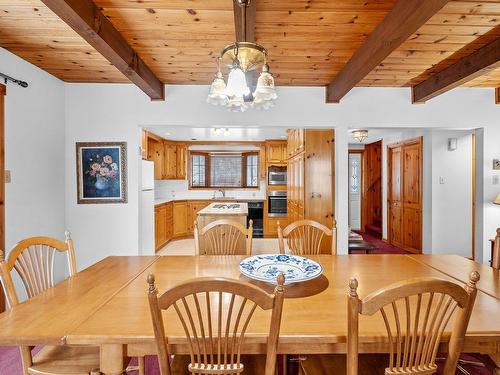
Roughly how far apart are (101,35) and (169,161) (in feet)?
15.2

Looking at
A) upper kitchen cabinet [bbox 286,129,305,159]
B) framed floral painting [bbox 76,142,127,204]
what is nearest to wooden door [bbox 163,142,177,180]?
upper kitchen cabinet [bbox 286,129,305,159]

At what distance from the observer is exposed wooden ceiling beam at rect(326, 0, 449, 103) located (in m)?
1.53

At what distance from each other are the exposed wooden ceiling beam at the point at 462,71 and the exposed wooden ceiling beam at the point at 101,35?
286 cm

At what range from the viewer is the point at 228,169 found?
709cm

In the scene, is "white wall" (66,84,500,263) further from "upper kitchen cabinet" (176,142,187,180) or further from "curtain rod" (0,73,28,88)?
"upper kitchen cabinet" (176,142,187,180)

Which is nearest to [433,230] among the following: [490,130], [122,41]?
[490,130]

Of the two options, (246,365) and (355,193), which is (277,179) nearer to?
(355,193)

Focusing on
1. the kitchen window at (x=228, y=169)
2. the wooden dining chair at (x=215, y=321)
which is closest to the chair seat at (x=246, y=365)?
the wooden dining chair at (x=215, y=321)

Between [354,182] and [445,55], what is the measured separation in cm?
506

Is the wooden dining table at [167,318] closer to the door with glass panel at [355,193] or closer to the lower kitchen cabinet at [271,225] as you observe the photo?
the lower kitchen cabinet at [271,225]

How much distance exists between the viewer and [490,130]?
3477 millimetres

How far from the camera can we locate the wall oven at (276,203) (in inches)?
251

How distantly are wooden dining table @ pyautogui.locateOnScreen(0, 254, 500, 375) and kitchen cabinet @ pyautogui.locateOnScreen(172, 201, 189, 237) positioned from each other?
452 centimetres

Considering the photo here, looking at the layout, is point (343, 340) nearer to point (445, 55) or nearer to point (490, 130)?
point (445, 55)
